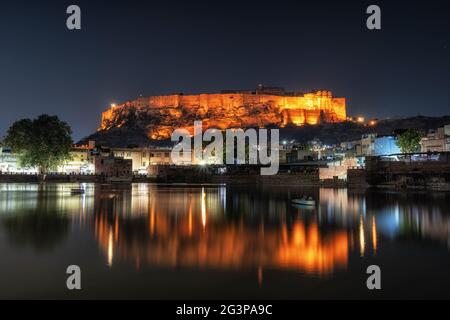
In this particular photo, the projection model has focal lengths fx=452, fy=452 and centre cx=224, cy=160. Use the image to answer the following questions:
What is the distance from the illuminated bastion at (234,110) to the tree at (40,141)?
69344 mm

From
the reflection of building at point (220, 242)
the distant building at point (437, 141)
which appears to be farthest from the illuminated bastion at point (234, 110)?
the reflection of building at point (220, 242)

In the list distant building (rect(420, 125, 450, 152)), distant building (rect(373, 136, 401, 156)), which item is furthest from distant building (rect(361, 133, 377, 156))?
distant building (rect(420, 125, 450, 152))

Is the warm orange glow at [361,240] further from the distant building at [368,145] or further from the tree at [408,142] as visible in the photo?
the distant building at [368,145]

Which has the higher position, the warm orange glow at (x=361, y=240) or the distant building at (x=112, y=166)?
the distant building at (x=112, y=166)

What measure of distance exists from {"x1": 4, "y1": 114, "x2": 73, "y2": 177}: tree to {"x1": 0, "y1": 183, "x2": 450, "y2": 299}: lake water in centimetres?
4283

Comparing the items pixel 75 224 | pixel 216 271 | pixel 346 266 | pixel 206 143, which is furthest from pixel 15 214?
pixel 206 143

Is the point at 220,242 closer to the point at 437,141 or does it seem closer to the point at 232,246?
the point at 232,246

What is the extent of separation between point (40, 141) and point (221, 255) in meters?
56.9

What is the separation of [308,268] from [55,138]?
59.4 metres

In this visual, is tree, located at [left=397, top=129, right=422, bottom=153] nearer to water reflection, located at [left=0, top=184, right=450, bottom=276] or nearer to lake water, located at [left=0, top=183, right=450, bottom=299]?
water reflection, located at [left=0, top=184, right=450, bottom=276]

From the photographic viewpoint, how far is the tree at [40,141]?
62.8m

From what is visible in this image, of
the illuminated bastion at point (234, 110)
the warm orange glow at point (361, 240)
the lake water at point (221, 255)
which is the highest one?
the illuminated bastion at point (234, 110)

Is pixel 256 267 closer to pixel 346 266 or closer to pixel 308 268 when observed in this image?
pixel 308 268
